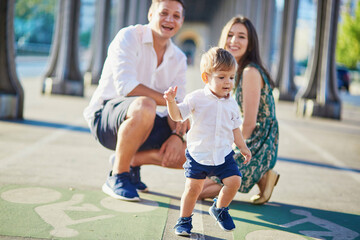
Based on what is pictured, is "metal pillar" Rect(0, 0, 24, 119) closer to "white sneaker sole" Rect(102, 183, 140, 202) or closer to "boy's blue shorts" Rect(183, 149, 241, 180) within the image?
"white sneaker sole" Rect(102, 183, 140, 202)

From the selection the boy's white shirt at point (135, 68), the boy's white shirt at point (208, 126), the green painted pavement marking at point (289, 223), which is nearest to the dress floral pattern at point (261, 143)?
the green painted pavement marking at point (289, 223)

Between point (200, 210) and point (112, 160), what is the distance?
100cm

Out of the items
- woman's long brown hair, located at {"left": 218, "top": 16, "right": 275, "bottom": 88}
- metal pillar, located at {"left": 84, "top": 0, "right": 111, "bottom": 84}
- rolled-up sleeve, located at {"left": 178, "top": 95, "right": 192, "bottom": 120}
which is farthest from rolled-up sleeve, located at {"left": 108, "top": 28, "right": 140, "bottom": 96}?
metal pillar, located at {"left": 84, "top": 0, "right": 111, "bottom": 84}

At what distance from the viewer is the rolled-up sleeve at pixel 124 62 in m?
4.04

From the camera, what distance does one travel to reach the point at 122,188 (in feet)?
12.7

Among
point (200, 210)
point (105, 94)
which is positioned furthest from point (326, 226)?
point (105, 94)

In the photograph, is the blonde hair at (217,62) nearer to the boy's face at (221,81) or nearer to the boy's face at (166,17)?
the boy's face at (221,81)

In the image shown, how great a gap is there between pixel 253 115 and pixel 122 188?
1.31 metres

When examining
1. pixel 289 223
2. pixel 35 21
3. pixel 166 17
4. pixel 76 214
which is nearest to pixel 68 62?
pixel 166 17

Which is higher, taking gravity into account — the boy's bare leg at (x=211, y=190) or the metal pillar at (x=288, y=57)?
the metal pillar at (x=288, y=57)

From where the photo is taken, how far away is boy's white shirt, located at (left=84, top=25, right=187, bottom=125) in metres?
4.07

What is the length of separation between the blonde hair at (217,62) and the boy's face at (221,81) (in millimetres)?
32

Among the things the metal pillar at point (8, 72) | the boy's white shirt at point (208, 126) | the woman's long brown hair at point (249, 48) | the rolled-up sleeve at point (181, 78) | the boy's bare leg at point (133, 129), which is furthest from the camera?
the metal pillar at point (8, 72)

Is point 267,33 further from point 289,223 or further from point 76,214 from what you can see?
point 76,214
